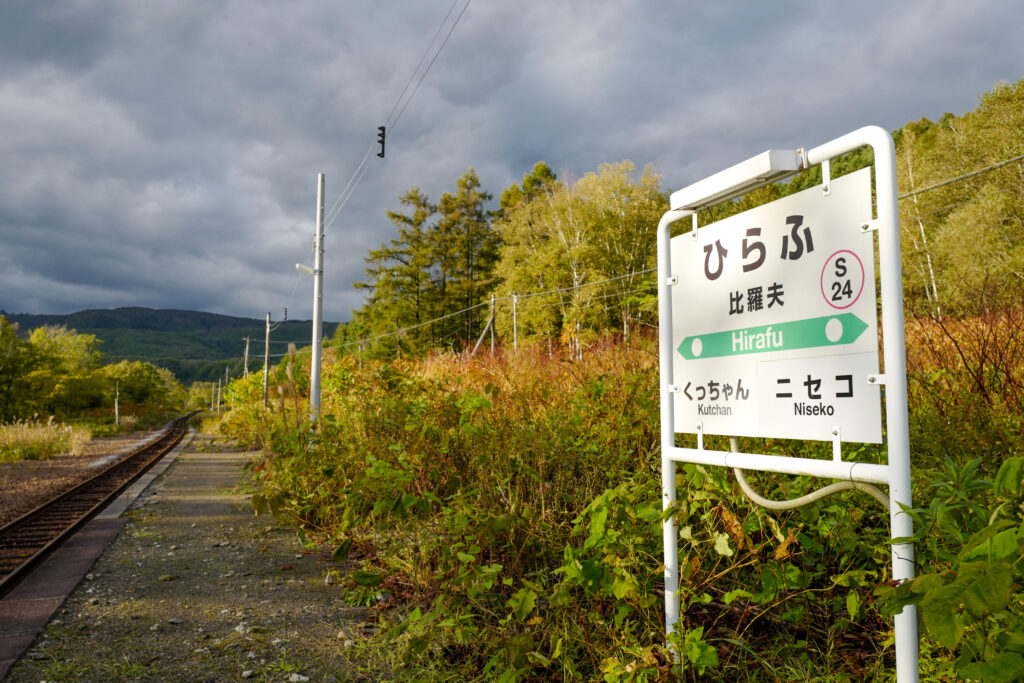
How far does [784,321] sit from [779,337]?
6 cm

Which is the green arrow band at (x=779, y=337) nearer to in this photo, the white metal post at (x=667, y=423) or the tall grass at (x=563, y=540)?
the white metal post at (x=667, y=423)

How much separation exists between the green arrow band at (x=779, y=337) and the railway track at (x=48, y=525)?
220 inches

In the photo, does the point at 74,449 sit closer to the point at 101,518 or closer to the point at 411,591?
the point at 101,518

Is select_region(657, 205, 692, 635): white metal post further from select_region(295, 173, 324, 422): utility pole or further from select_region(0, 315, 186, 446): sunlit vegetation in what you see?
select_region(0, 315, 186, 446): sunlit vegetation

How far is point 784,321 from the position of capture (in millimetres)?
2121

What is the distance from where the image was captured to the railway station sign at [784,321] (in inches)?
74.7

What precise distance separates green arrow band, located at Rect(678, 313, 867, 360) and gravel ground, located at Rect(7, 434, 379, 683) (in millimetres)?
2353

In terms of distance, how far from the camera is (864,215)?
75.3 inches

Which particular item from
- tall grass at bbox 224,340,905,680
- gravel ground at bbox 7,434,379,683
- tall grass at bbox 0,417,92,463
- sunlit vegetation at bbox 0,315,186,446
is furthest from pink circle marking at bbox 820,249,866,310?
sunlit vegetation at bbox 0,315,186,446

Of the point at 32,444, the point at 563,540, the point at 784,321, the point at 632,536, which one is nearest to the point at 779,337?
the point at 784,321

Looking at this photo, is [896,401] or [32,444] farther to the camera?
[32,444]

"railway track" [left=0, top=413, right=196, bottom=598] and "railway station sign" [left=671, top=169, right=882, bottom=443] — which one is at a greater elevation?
"railway station sign" [left=671, top=169, right=882, bottom=443]

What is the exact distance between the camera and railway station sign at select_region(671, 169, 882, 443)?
1896 mm

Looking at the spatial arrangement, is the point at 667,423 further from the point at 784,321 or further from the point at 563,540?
the point at 563,540
